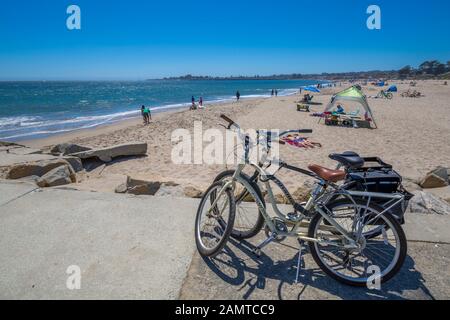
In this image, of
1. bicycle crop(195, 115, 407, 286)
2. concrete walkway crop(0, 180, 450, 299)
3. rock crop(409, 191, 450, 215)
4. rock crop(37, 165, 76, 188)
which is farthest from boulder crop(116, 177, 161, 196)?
rock crop(409, 191, 450, 215)

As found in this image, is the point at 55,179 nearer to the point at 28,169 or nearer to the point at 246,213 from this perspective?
the point at 28,169

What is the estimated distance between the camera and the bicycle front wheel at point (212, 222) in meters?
2.67

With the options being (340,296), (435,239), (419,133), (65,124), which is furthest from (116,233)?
(65,124)

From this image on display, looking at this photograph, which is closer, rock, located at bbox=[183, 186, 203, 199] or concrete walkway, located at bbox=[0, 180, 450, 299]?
concrete walkway, located at bbox=[0, 180, 450, 299]

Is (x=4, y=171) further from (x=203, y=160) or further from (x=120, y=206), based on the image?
(x=203, y=160)

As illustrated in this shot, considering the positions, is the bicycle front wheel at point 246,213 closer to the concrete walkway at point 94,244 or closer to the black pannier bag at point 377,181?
the concrete walkway at point 94,244

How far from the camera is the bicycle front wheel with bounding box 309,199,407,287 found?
229 cm

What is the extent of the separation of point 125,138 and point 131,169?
674 cm

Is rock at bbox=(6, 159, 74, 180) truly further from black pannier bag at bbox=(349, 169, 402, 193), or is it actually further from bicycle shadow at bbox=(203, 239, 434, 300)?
black pannier bag at bbox=(349, 169, 402, 193)

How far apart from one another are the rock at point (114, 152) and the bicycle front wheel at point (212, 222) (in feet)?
22.1

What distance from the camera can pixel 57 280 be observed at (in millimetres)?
2355

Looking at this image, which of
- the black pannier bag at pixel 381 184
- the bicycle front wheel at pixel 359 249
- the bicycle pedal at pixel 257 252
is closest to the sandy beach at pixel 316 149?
the bicycle pedal at pixel 257 252

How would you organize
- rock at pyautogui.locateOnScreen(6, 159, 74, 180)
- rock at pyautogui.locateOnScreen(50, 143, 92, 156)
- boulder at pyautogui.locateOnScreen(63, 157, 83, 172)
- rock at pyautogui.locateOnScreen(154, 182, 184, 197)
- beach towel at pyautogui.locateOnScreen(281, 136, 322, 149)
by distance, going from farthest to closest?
beach towel at pyautogui.locateOnScreen(281, 136, 322, 149)
rock at pyautogui.locateOnScreen(50, 143, 92, 156)
boulder at pyautogui.locateOnScreen(63, 157, 83, 172)
rock at pyautogui.locateOnScreen(6, 159, 74, 180)
rock at pyautogui.locateOnScreen(154, 182, 184, 197)

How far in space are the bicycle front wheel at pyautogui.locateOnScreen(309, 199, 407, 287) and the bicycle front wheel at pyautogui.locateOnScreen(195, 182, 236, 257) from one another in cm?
87
